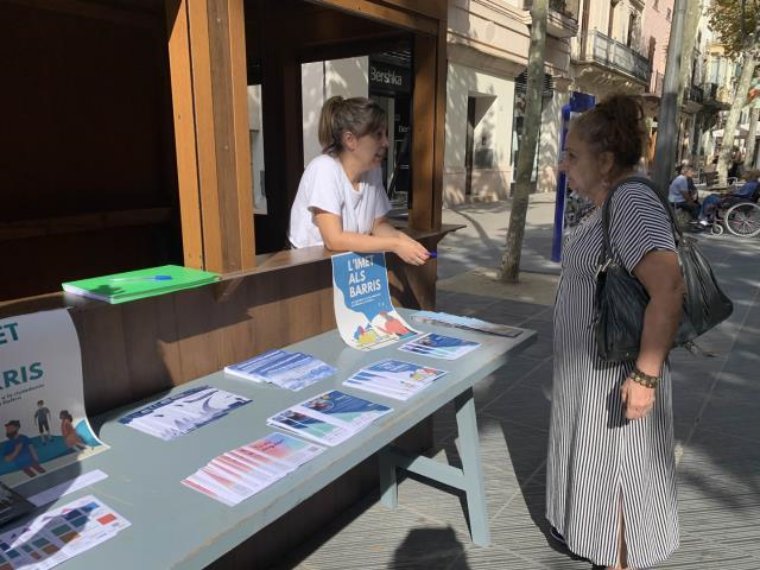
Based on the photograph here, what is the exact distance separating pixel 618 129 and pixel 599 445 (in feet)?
3.42

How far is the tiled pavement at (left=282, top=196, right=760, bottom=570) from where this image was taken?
96.7 inches

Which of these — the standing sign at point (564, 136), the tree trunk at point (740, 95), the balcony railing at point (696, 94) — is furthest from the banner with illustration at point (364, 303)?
the balcony railing at point (696, 94)

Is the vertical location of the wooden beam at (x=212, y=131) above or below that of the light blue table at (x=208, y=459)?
above

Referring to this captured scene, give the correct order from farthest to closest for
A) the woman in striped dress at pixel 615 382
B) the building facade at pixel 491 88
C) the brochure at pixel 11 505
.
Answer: the building facade at pixel 491 88, the woman in striped dress at pixel 615 382, the brochure at pixel 11 505

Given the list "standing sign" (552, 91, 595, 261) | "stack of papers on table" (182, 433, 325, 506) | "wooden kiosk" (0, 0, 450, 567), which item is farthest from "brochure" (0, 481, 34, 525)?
"standing sign" (552, 91, 595, 261)

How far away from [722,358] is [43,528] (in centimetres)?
492

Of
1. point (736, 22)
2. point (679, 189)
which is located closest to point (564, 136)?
point (679, 189)

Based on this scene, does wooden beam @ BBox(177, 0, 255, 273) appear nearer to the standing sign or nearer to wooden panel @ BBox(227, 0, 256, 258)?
wooden panel @ BBox(227, 0, 256, 258)

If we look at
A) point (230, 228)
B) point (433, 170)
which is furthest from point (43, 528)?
point (433, 170)

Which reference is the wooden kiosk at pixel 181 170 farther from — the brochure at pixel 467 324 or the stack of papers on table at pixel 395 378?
the stack of papers on table at pixel 395 378

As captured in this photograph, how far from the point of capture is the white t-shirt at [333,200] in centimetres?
233

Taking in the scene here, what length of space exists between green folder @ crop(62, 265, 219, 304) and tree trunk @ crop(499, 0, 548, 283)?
18.3 feet

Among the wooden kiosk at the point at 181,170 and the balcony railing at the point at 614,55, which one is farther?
the balcony railing at the point at 614,55

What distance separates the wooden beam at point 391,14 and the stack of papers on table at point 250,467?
4.93 ft
